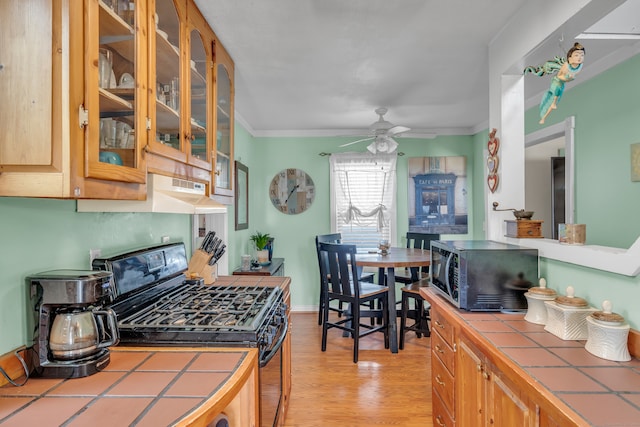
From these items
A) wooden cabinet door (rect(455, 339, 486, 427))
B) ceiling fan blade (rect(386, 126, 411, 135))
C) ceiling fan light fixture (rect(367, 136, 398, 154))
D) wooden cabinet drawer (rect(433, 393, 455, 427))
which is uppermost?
ceiling fan blade (rect(386, 126, 411, 135))

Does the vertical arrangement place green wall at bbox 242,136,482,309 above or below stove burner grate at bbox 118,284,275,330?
above

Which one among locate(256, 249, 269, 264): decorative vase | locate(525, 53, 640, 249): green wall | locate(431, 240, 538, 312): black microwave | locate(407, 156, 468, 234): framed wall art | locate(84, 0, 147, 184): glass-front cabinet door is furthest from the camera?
locate(407, 156, 468, 234): framed wall art

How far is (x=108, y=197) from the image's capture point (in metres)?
1.05

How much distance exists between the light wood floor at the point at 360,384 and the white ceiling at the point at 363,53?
2.34 meters

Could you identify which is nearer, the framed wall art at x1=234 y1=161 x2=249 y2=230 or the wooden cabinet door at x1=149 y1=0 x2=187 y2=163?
the wooden cabinet door at x1=149 y1=0 x2=187 y2=163

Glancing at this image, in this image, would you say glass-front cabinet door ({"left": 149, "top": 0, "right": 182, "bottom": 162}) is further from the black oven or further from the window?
the window

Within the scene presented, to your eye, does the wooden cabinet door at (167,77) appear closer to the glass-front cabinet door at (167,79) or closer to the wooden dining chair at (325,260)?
the glass-front cabinet door at (167,79)

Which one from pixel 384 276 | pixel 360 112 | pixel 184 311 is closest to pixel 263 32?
pixel 184 311

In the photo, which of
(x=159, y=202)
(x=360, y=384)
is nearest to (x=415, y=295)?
(x=360, y=384)

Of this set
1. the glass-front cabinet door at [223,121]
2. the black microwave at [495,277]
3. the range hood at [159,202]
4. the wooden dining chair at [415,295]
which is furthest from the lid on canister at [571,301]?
the wooden dining chair at [415,295]

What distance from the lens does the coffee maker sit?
107cm

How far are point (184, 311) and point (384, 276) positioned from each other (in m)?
2.91

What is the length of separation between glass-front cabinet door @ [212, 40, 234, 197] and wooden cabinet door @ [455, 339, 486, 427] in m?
1.57

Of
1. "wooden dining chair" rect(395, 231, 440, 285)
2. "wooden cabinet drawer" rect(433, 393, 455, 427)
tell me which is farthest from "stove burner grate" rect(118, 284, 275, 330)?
"wooden dining chair" rect(395, 231, 440, 285)
